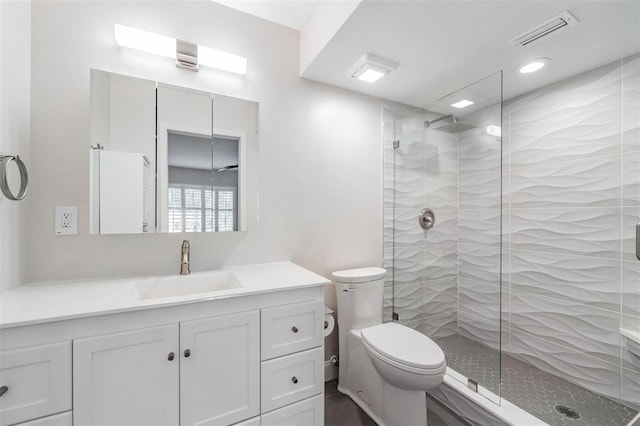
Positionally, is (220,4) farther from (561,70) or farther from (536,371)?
(536,371)

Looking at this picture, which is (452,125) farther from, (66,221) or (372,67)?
(66,221)

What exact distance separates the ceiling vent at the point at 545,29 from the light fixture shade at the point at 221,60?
5.14 ft

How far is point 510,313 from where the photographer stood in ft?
7.09

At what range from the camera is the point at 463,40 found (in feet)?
4.82

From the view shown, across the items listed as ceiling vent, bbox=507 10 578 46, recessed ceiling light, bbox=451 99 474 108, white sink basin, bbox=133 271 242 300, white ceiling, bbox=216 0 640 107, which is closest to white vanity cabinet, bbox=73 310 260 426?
white sink basin, bbox=133 271 242 300

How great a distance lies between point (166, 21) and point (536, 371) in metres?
3.43

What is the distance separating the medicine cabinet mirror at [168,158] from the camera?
130cm

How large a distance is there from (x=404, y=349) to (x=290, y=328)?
0.66m

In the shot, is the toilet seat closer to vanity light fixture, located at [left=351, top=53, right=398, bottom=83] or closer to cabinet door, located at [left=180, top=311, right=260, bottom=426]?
Answer: cabinet door, located at [left=180, top=311, right=260, bottom=426]

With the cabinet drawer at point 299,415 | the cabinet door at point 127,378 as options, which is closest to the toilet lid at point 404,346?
the cabinet drawer at point 299,415

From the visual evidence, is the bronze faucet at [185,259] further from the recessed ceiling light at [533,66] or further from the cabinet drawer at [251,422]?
the recessed ceiling light at [533,66]

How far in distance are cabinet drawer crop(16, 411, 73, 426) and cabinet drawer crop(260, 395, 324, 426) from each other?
0.71 meters

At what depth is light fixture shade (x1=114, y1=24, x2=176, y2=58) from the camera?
136cm

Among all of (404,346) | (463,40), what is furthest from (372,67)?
(404,346)
